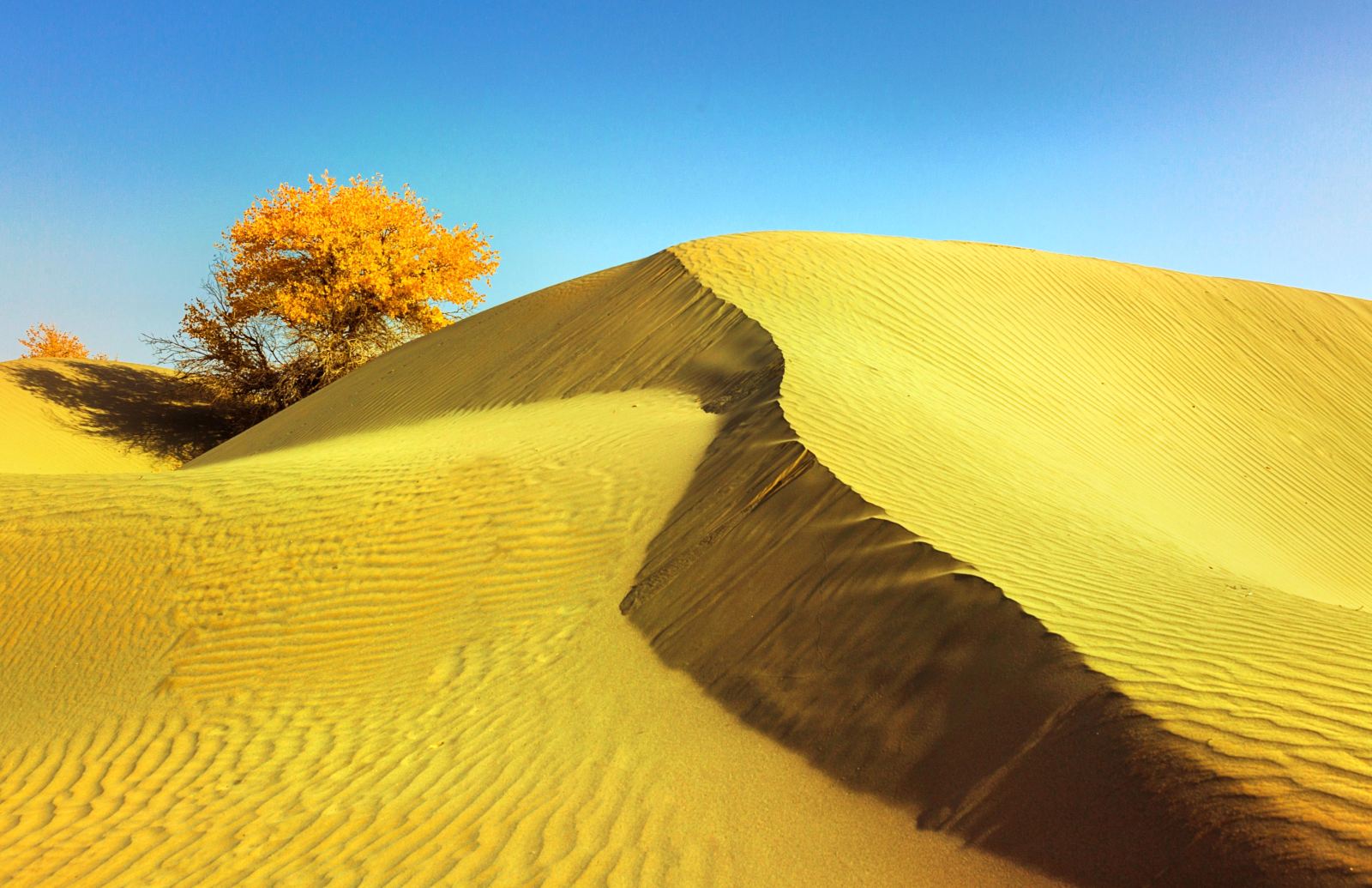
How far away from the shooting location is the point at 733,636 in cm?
644

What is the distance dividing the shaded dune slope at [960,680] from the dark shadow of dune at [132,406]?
68.0 feet

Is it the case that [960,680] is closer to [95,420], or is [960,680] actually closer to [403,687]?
[403,687]

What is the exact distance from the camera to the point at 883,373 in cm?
1113

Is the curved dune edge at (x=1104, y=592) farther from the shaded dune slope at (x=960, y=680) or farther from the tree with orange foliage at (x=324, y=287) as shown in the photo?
the tree with orange foliage at (x=324, y=287)

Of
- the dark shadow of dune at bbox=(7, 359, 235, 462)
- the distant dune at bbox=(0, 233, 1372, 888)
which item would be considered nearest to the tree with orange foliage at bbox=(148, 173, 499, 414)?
the dark shadow of dune at bbox=(7, 359, 235, 462)

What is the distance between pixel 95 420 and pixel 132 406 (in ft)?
5.31

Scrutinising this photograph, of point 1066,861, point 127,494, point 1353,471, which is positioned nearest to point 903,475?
point 1066,861

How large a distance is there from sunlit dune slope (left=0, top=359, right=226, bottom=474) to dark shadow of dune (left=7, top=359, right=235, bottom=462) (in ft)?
0.07

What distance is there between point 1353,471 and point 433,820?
1320 cm

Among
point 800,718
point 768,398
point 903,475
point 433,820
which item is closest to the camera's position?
point 433,820

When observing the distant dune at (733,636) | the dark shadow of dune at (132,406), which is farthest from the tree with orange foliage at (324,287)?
the distant dune at (733,636)

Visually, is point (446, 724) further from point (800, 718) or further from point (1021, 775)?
point (1021, 775)

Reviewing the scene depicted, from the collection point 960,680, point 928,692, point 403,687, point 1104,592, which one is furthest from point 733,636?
point 403,687

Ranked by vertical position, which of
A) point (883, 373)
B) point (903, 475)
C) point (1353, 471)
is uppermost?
point (1353, 471)
